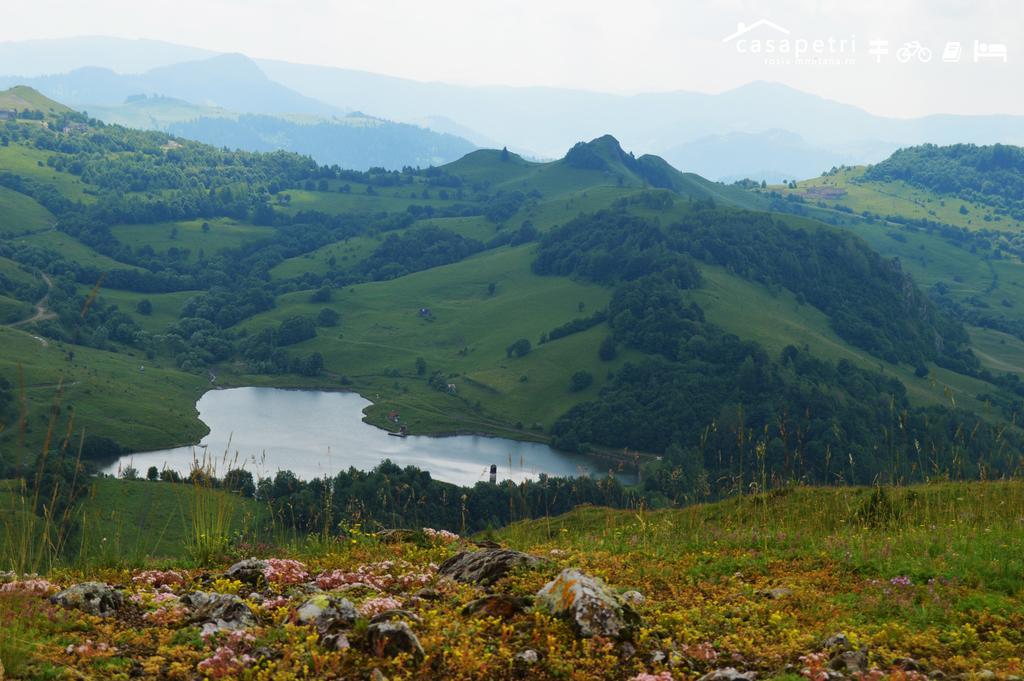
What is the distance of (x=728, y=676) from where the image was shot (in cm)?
1028

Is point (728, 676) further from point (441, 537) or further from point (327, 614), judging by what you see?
point (441, 537)

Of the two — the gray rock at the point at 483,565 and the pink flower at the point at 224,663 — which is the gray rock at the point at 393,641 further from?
the gray rock at the point at 483,565

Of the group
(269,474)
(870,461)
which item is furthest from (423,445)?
(870,461)

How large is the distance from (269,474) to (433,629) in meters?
142

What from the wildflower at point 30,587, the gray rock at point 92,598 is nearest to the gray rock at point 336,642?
the gray rock at point 92,598

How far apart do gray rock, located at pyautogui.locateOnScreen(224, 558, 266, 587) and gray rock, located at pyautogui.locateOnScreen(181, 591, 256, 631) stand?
56.9 inches

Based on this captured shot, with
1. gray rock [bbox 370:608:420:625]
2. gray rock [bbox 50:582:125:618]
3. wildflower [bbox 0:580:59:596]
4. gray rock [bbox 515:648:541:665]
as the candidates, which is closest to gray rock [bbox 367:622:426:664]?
gray rock [bbox 370:608:420:625]

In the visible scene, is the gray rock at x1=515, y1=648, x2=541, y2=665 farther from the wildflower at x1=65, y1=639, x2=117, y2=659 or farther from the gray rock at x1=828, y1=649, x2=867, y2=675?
the wildflower at x1=65, y1=639, x2=117, y2=659

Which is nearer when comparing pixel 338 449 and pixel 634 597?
pixel 634 597

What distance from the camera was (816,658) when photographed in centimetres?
1074

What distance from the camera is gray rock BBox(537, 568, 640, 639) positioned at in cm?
1159

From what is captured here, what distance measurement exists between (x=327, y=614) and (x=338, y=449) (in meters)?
162

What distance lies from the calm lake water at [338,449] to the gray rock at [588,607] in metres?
134

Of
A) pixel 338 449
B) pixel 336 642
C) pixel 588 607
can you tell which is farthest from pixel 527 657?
pixel 338 449
